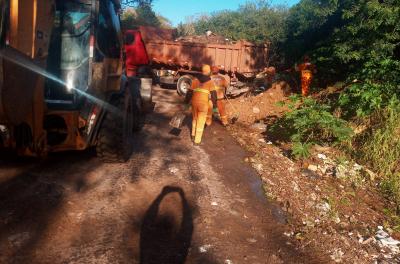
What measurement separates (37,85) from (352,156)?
17.3 feet

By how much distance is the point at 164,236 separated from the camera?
369 centimetres

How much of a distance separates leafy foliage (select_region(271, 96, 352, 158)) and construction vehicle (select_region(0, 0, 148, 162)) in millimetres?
2992

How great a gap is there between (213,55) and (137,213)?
8962mm

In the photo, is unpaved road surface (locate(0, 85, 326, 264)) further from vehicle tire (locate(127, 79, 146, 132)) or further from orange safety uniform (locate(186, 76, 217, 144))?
vehicle tire (locate(127, 79, 146, 132))

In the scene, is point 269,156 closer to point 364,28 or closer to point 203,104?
point 203,104

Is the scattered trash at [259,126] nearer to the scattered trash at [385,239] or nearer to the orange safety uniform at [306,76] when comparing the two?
the orange safety uniform at [306,76]

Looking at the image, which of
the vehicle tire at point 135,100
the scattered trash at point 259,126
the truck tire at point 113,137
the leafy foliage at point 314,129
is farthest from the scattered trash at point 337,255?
the scattered trash at point 259,126

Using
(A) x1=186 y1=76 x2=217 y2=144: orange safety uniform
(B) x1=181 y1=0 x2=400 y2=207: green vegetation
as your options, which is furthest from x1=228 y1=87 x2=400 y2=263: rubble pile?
(A) x1=186 y1=76 x2=217 y2=144: orange safety uniform

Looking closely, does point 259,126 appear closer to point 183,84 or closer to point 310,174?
point 310,174

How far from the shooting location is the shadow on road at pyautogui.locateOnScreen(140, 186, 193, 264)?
3357 mm

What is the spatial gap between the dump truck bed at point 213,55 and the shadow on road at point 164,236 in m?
8.48

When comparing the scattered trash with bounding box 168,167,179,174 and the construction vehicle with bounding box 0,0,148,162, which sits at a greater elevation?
the construction vehicle with bounding box 0,0,148,162

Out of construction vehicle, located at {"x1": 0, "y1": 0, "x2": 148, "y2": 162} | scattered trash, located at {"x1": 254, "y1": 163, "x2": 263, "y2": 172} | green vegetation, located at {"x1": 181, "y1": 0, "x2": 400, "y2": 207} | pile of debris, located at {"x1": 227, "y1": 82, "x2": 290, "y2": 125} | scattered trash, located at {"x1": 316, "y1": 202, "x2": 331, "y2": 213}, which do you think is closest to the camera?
construction vehicle, located at {"x1": 0, "y1": 0, "x2": 148, "y2": 162}

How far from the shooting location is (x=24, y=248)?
3.21 metres
